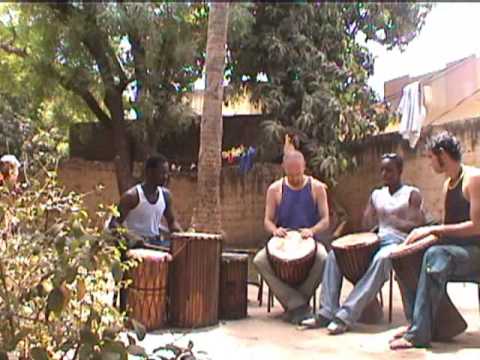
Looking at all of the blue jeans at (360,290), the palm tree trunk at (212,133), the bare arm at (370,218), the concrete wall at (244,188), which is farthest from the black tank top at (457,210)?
the concrete wall at (244,188)

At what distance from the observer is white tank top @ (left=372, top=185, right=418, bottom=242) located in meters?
4.52

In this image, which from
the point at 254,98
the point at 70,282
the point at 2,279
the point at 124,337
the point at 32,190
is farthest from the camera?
the point at 254,98

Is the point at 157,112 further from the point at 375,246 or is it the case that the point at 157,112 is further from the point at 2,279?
the point at 2,279

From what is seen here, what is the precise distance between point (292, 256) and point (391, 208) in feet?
2.60

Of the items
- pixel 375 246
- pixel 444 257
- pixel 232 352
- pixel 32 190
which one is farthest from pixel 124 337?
pixel 375 246

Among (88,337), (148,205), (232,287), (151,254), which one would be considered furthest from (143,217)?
(88,337)

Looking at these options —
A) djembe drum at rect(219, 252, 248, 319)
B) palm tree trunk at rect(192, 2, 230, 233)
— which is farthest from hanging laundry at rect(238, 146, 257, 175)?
djembe drum at rect(219, 252, 248, 319)

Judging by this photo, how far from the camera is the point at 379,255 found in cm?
430

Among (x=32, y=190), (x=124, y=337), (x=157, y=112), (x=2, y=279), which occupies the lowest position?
(x=124, y=337)

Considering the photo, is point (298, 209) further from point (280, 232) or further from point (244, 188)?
point (244, 188)

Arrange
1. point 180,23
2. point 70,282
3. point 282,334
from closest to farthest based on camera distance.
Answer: point 70,282, point 282,334, point 180,23

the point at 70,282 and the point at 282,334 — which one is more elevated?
the point at 70,282

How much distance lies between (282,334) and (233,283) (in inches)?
25.5

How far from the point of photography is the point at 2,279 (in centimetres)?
192
